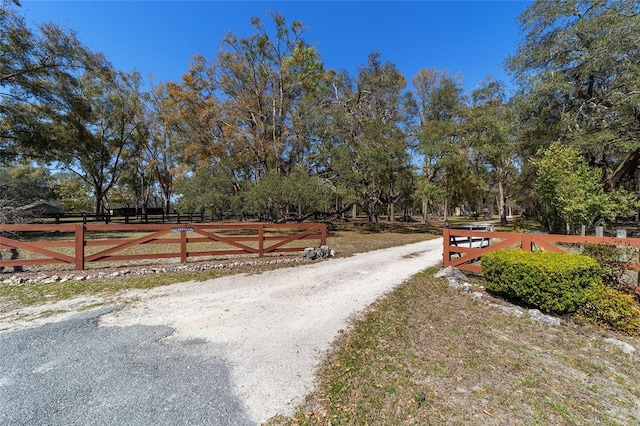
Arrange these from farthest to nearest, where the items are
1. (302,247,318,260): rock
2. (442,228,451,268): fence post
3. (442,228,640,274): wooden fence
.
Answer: (302,247,318,260): rock → (442,228,451,268): fence post → (442,228,640,274): wooden fence

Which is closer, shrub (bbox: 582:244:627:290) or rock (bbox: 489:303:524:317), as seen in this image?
shrub (bbox: 582:244:627:290)

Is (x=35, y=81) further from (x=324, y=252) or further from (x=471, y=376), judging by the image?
(x=471, y=376)

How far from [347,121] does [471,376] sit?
18272mm

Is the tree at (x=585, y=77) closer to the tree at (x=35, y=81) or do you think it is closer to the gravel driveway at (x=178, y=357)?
the gravel driveway at (x=178, y=357)

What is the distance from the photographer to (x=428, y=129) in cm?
1686

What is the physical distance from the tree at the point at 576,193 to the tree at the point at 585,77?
5.92 feet

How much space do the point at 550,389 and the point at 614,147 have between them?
1575 cm

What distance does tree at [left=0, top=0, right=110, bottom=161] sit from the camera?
1229 centimetres

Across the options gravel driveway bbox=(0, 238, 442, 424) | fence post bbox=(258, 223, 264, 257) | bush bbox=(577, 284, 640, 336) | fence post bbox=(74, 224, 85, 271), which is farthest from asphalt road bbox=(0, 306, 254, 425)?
bush bbox=(577, 284, 640, 336)

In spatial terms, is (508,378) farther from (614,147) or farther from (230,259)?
(614,147)

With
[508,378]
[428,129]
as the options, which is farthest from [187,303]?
[428,129]

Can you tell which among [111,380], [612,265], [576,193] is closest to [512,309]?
[612,265]

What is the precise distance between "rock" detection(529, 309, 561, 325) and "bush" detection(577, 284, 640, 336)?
1.32ft

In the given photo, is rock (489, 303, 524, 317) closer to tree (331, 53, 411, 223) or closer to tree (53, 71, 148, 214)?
tree (331, 53, 411, 223)
